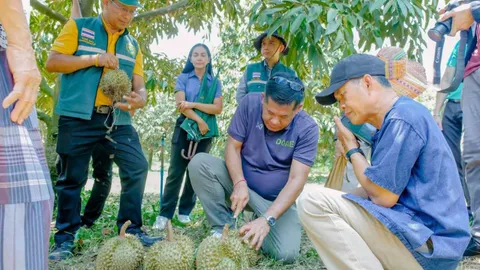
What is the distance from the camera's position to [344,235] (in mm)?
2182

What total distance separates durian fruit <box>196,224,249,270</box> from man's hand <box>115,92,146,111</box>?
4.20 feet

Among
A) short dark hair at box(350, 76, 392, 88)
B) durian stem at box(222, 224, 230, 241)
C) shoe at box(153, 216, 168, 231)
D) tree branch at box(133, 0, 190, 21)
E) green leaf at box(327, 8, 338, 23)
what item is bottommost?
shoe at box(153, 216, 168, 231)

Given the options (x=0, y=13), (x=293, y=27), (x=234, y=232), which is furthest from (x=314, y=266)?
(x=0, y=13)

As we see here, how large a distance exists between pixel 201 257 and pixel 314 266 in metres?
0.89

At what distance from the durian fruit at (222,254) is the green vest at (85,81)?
134cm

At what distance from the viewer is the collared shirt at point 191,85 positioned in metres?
4.64

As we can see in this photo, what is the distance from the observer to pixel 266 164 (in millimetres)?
3395

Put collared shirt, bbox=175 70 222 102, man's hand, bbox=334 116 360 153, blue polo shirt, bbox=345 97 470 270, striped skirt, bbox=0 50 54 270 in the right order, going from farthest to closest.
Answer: collared shirt, bbox=175 70 222 102 → man's hand, bbox=334 116 360 153 → blue polo shirt, bbox=345 97 470 270 → striped skirt, bbox=0 50 54 270

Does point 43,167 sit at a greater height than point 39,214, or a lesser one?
greater

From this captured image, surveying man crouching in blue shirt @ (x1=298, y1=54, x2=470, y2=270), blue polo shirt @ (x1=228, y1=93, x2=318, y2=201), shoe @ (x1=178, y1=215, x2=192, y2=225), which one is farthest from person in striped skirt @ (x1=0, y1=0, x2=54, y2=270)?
shoe @ (x1=178, y1=215, x2=192, y2=225)

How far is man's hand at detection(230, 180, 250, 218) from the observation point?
309 centimetres

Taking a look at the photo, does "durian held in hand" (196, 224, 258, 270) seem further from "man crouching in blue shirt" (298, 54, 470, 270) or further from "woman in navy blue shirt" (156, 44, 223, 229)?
"woman in navy blue shirt" (156, 44, 223, 229)

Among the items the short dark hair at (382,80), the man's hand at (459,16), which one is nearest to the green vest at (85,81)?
the short dark hair at (382,80)

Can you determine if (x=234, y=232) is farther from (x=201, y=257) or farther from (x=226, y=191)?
(x=226, y=191)
